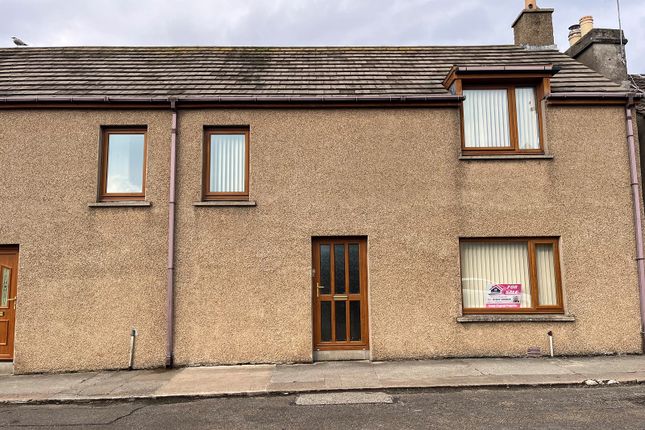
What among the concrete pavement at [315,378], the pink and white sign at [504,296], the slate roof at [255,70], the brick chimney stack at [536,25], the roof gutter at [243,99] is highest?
the brick chimney stack at [536,25]

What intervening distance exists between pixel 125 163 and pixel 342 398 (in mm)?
5958

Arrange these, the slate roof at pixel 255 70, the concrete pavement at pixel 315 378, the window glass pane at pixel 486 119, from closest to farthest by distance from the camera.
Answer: the concrete pavement at pixel 315 378, the window glass pane at pixel 486 119, the slate roof at pixel 255 70

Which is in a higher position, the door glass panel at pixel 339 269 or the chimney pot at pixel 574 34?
the chimney pot at pixel 574 34

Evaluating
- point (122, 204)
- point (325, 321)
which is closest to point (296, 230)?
point (325, 321)

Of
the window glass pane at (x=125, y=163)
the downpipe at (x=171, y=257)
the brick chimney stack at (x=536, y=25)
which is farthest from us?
the brick chimney stack at (x=536, y=25)

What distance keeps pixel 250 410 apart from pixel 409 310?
11.9ft

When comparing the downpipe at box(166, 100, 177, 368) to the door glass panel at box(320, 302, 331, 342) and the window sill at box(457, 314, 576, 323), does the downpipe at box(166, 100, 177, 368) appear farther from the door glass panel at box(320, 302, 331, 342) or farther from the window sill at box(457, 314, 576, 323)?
the window sill at box(457, 314, 576, 323)

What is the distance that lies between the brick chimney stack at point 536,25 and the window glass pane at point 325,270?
744 centimetres

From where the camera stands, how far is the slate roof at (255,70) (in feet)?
30.9

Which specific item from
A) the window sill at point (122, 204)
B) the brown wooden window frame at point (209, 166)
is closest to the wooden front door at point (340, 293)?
the brown wooden window frame at point (209, 166)

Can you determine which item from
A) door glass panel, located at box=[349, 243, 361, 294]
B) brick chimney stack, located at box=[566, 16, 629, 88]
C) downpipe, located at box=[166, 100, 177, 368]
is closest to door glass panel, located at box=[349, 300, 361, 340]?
door glass panel, located at box=[349, 243, 361, 294]

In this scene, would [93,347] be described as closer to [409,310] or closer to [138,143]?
[138,143]

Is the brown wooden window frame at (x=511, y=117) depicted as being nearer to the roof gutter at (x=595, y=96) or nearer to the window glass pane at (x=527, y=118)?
the window glass pane at (x=527, y=118)

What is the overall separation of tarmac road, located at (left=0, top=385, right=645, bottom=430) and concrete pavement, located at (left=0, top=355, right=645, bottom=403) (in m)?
0.21
